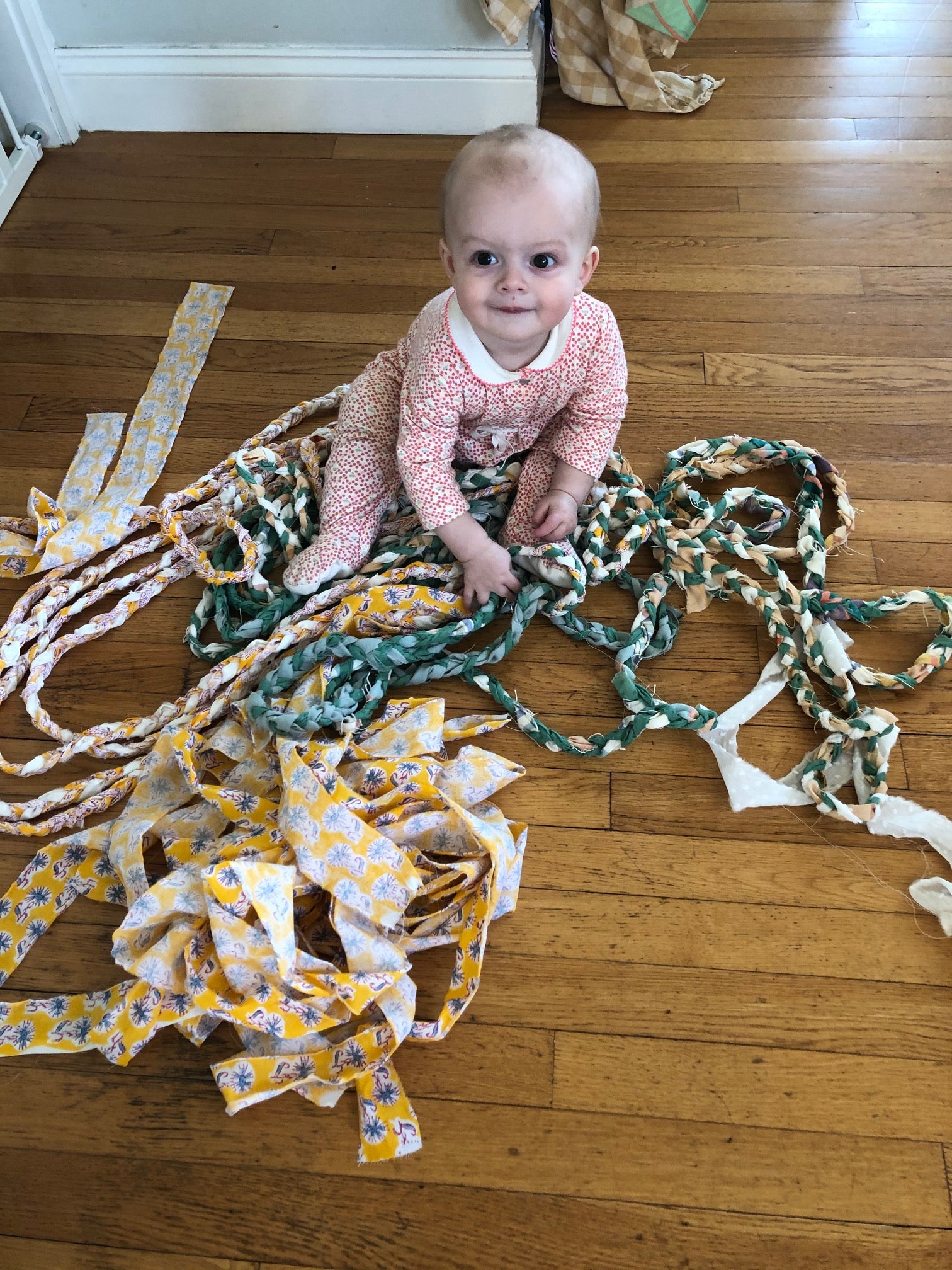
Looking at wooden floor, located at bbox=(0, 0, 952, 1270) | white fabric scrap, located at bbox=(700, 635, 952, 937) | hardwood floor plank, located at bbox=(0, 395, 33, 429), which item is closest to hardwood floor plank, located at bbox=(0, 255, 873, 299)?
wooden floor, located at bbox=(0, 0, 952, 1270)

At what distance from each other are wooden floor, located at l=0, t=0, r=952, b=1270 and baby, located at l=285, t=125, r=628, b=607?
16cm

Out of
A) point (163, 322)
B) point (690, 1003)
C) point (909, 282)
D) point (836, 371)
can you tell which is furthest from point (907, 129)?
point (690, 1003)

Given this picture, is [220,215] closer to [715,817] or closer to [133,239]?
[133,239]

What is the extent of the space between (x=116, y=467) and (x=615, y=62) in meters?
1.22

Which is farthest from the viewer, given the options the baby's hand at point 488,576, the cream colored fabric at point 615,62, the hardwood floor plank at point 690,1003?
the cream colored fabric at point 615,62

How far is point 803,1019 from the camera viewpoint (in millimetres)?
985

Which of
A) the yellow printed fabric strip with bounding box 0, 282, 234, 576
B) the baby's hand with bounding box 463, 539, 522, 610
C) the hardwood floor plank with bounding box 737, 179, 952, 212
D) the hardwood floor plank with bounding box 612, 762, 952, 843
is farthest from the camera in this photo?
the hardwood floor plank with bounding box 737, 179, 952, 212

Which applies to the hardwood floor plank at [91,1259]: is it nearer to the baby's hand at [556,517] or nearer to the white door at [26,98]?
the baby's hand at [556,517]

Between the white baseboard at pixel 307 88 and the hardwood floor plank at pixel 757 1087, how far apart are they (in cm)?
163

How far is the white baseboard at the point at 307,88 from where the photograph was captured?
6.17 feet

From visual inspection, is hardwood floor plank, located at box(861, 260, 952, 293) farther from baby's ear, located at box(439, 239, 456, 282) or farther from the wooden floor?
baby's ear, located at box(439, 239, 456, 282)

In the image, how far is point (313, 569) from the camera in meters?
1.28

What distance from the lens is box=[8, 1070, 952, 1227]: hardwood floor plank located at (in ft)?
2.94

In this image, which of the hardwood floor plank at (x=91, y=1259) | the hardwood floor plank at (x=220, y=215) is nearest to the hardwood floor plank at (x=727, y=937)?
the hardwood floor plank at (x=91, y=1259)
